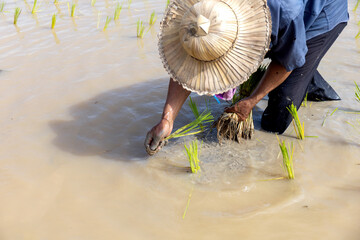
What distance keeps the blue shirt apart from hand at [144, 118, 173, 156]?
2.28ft

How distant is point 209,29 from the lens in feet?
5.00

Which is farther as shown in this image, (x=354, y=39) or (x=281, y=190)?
(x=354, y=39)

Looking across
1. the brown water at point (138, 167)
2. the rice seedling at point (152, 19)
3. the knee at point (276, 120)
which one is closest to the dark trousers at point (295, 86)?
the knee at point (276, 120)

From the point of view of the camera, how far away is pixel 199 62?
1672 mm

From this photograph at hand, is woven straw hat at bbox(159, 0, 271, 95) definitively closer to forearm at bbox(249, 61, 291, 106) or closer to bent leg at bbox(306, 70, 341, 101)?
forearm at bbox(249, 61, 291, 106)

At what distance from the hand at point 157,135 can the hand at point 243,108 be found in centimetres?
42

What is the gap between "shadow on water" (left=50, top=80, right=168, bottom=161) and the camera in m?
2.28

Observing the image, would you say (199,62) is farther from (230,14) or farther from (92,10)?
(92,10)

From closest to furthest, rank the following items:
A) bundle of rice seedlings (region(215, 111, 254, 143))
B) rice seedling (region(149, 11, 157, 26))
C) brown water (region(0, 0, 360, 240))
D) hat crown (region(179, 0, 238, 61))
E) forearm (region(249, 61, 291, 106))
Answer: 1. hat crown (region(179, 0, 238, 61))
2. brown water (region(0, 0, 360, 240))
3. forearm (region(249, 61, 291, 106))
4. bundle of rice seedlings (region(215, 111, 254, 143))
5. rice seedling (region(149, 11, 157, 26))

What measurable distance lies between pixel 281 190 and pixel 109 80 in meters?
1.84

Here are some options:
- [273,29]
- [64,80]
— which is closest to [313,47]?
[273,29]

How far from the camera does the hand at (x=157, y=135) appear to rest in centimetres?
198

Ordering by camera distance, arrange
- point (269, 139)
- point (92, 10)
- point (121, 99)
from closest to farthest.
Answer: point (269, 139) → point (121, 99) → point (92, 10)

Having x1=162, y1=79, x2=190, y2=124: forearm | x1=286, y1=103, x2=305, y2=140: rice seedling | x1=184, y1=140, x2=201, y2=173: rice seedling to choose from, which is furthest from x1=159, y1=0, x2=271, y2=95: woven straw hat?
x1=286, y1=103, x2=305, y2=140: rice seedling
